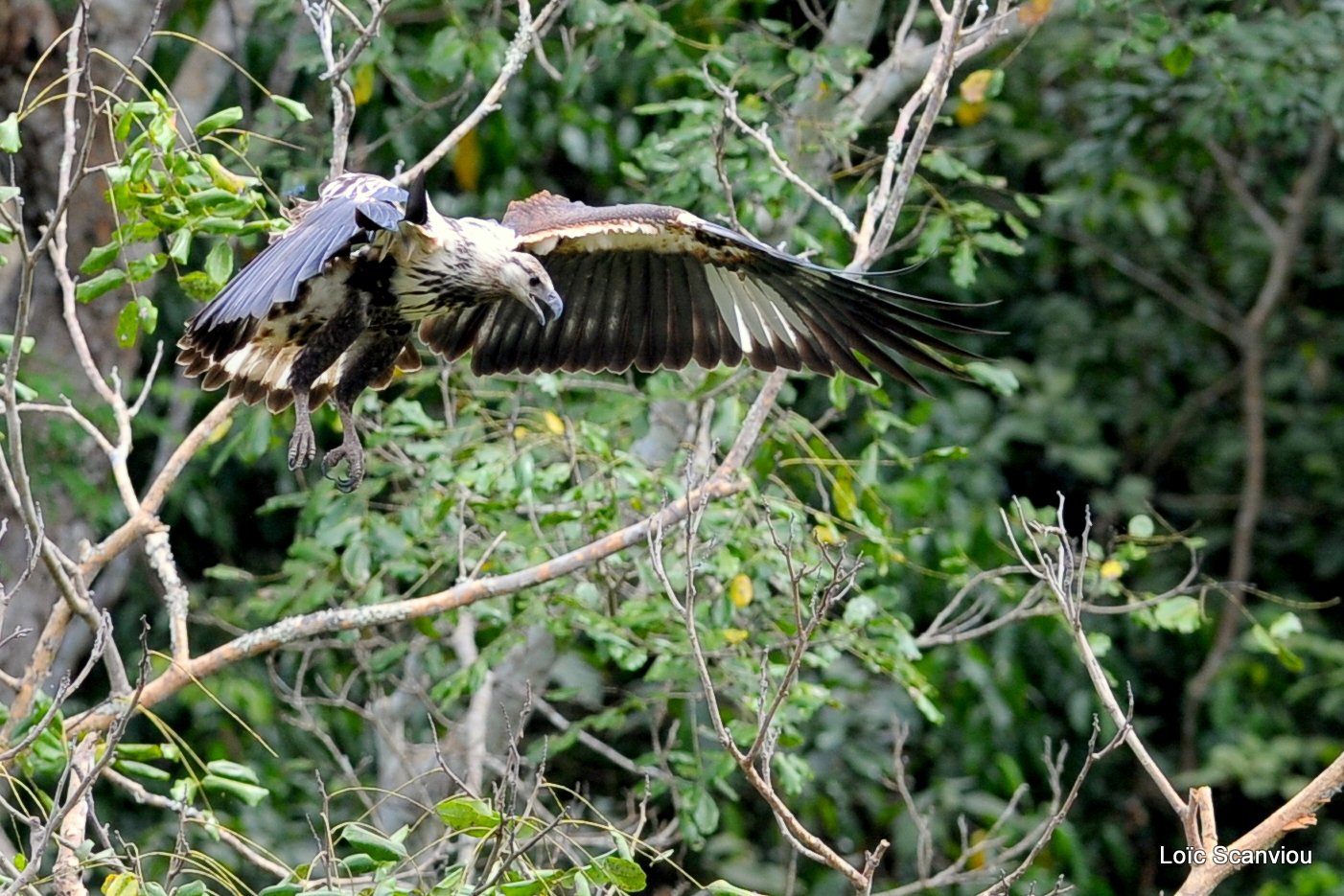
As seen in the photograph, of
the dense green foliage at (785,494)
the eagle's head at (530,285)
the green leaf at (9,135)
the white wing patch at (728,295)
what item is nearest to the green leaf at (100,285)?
the dense green foliage at (785,494)

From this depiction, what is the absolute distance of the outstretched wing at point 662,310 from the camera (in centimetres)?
466

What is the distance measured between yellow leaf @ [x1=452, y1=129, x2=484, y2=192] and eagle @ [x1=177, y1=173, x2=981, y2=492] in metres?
1.83

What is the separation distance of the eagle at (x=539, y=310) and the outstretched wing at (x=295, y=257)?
0.03 m

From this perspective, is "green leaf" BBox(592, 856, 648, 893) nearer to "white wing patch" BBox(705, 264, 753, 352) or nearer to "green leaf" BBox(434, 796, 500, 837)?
Result: "green leaf" BBox(434, 796, 500, 837)

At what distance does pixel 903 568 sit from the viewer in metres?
6.76

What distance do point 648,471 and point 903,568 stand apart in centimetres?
188

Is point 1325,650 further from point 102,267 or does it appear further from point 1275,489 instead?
point 102,267

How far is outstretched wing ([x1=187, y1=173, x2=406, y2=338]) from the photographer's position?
11.7ft

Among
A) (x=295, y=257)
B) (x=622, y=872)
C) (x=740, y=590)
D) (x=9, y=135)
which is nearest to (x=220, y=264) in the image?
(x=295, y=257)

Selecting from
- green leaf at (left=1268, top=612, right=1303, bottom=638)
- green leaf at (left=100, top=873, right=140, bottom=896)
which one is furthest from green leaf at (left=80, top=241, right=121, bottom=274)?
green leaf at (left=1268, top=612, right=1303, bottom=638)

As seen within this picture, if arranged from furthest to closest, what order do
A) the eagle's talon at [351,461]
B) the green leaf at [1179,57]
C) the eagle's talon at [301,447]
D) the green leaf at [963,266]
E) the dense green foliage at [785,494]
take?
1. the green leaf at [1179,57]
2. the green leaf at [963,266]
3. the dense green foliage at [785,494]
4. the eagle's talon at [351,461]
5. the eagle's talon at [301,447]

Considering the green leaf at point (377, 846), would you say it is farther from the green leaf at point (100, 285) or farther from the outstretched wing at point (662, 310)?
the outstretched wing at point (662, 310)

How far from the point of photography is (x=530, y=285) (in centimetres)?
456

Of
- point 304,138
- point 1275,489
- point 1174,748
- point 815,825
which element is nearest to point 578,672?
point 815,825
